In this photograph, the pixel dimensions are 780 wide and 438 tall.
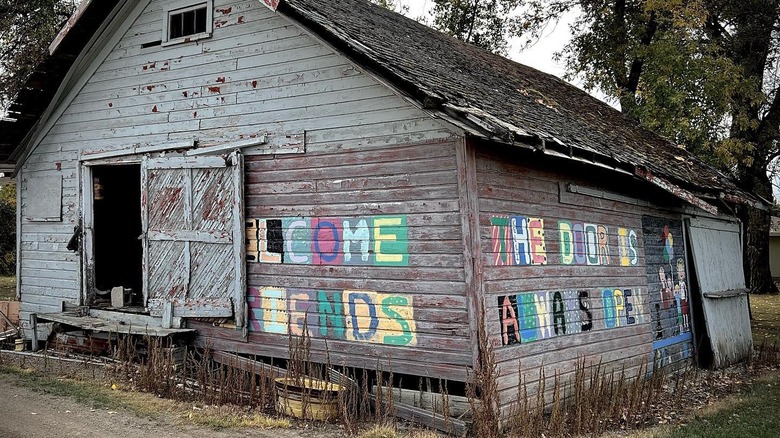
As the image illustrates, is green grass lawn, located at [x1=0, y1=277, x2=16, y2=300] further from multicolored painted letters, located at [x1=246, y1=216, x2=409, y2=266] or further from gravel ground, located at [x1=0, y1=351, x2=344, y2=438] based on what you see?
multicolored painted letters, located at [x1=246, y1=216, x2=409, y2=266]

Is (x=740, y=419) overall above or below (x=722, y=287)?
below

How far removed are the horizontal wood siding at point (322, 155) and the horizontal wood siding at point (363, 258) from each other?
15mm

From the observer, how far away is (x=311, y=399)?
780 centimetres

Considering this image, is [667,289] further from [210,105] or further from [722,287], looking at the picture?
[210,105]

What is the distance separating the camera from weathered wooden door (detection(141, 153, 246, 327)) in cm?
940

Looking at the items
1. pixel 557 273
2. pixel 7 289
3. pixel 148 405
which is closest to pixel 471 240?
pixel 557 273

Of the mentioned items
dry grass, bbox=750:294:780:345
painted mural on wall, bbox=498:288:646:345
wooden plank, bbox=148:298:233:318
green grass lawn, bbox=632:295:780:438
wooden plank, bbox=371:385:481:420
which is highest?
wooden plank, bbox=148:298:233:318

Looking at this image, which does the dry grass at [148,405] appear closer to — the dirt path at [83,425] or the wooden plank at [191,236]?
the dirt path at [83,425]

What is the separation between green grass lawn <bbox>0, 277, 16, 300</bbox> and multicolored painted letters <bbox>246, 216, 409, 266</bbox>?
14609 mm

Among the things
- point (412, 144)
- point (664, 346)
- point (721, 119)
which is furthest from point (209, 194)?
point (721, 119)

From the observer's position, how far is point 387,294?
8.14 m

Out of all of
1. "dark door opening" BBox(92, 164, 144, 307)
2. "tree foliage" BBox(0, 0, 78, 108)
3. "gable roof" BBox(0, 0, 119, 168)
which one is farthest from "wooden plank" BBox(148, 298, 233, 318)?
"tree foliage" BBox(0, 0, 78, 108)

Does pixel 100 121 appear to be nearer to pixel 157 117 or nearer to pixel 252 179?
pixel 157 117

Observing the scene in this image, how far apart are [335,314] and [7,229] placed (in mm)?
26419
